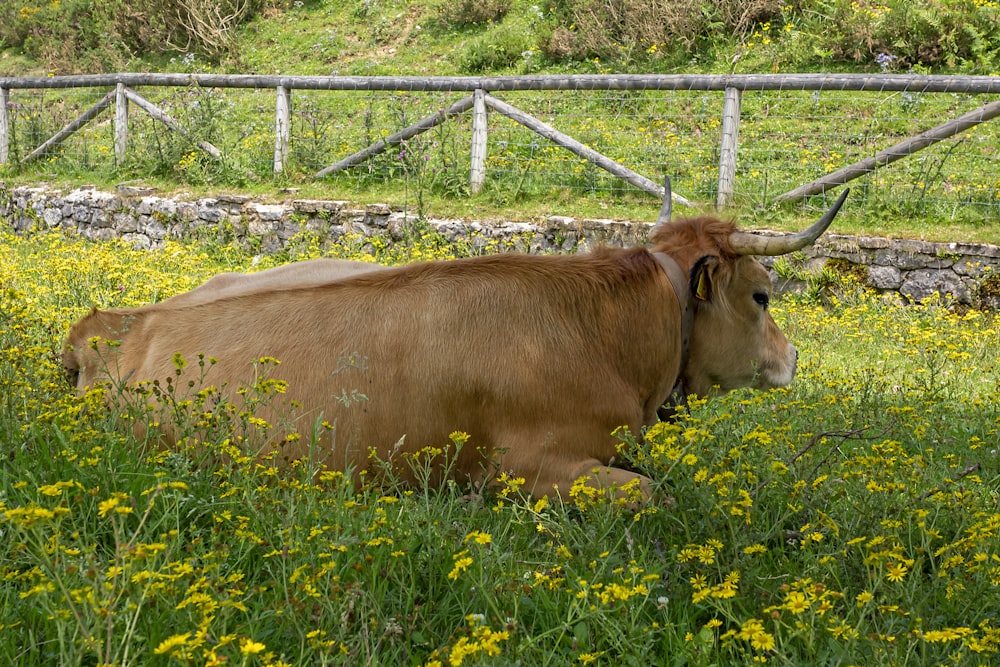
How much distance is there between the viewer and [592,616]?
2.21 m

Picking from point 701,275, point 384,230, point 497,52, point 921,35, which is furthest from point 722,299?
point 497,52

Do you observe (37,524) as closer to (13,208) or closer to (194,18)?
(13,208)

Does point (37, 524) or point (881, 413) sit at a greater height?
point (37, 524)

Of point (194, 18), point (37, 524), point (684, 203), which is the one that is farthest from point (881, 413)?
point (194, 18)

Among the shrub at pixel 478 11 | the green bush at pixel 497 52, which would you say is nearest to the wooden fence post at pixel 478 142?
the green bush at pixel 497 52

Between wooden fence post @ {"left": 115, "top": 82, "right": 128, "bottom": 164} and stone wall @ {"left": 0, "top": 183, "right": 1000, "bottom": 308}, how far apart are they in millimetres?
944

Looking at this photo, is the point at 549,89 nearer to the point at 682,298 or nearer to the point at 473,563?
the point at 682,298

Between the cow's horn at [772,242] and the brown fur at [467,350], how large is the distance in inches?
3.0

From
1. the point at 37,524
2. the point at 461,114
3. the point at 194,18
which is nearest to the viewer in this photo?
the point at 37,524

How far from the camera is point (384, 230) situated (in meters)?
10.2

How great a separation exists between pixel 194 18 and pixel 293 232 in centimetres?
1271

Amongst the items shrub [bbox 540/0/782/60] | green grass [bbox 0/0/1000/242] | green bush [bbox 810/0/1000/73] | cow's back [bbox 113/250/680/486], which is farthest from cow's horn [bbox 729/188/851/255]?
shrub [bbox 540/0/782/60]

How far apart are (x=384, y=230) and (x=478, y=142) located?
139cm

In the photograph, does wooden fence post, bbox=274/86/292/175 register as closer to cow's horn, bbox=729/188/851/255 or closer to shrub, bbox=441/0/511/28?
shrub, bbox=441/0/511/28
